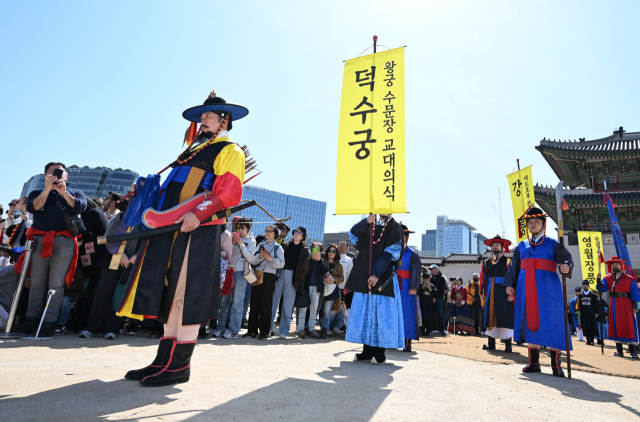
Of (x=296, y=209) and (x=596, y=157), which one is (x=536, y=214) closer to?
(x=596, y=157)

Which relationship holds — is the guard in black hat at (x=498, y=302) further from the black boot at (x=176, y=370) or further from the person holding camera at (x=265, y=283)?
the black boot at (x=176, y=370)

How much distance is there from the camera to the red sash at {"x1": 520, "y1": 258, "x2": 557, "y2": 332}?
4.68m

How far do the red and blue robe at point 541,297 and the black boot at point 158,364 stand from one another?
13.4 feet

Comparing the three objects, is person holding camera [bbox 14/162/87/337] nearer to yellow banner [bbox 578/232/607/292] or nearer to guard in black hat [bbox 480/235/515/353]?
guard in black hat [bbox 480/235/515/353]

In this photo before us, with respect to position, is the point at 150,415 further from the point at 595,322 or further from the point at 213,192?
the point at 595,322

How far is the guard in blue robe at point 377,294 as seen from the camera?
14.2 ft

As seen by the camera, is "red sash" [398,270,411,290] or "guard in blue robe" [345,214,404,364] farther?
"red sash" [398,270,411,290]

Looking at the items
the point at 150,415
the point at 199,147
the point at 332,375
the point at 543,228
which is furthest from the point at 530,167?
the point at 150,415

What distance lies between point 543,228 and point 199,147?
4376 mm

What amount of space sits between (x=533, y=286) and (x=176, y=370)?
421cm

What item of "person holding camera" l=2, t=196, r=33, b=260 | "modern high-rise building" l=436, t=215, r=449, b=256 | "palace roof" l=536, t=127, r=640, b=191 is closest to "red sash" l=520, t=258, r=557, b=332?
"person holding camera" l=2, t=196, r=33, b=260

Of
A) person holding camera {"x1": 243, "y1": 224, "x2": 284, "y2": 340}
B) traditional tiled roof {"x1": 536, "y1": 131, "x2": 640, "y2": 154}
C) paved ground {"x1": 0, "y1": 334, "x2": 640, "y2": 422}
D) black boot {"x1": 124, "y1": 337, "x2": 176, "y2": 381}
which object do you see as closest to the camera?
paved ground {"x1": 0, "y1": 334, "x2": 640, "y2": 422}

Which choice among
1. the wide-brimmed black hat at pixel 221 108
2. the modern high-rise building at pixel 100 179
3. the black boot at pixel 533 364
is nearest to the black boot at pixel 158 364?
the wide-brimmed black hat at pixel 221 108

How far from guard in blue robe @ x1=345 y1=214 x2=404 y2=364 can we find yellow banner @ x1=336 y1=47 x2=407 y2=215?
0.27 metres
